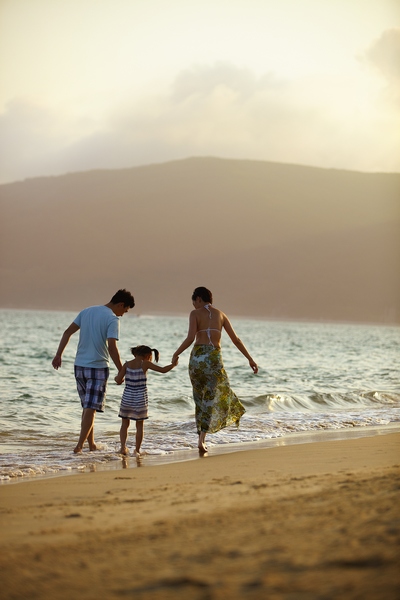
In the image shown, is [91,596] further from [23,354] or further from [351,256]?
[351,256]

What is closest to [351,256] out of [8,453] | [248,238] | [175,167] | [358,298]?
[358,298]

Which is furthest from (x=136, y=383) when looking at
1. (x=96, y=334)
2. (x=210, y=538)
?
(x=210, y=538)

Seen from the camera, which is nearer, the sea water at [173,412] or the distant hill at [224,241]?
the sea water at [173,412]

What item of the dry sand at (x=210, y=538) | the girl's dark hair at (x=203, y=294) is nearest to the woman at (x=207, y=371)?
the girl's dark hair at (x=203, y=294)

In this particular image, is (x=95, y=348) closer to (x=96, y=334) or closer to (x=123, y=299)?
(x=96, y=334)

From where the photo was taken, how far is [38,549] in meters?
3.85

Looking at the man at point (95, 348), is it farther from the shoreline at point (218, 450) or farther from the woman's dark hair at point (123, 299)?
the shoreline at point (218, 450)

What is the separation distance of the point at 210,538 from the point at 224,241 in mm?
147379

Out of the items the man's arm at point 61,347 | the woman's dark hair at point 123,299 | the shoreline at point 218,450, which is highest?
the woman's dark hair at point 123,299

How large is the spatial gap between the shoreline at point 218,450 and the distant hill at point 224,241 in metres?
129

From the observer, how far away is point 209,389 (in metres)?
8.56

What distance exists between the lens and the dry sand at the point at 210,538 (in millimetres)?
3158

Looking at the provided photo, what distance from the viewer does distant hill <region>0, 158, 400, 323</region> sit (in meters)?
145

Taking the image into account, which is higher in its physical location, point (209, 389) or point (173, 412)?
point (209, 389)
